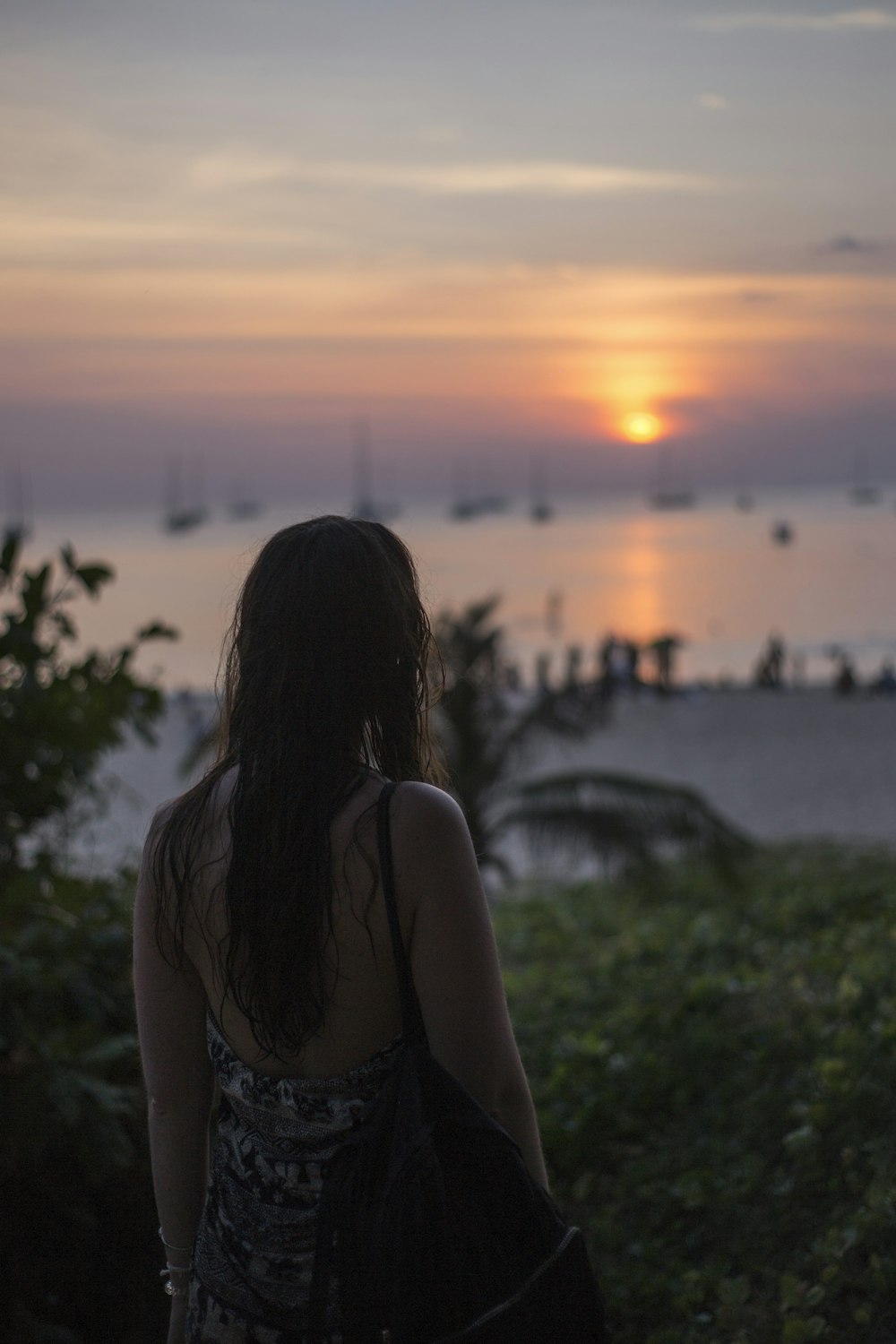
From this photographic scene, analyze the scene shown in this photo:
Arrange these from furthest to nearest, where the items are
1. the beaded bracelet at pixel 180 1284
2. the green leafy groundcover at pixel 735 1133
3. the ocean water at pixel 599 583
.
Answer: the ocean water at pixel 599 583, the green leafy groundcover at pixel 735 1133, the beaded bracelet at pixel 180 1284

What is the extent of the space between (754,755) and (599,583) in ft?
186

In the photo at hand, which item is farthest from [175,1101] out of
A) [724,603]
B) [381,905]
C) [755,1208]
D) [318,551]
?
[724,603]

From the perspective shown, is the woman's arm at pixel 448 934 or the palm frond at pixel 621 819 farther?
the palm frond at pixel 621 819

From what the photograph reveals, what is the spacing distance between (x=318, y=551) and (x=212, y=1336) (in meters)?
1.18

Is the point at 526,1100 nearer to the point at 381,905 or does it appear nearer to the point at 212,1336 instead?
the point at 381,905

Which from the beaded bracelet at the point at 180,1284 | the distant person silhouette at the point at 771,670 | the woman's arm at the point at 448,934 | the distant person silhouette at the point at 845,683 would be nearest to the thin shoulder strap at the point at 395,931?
the woman's arm at the point at 448,934

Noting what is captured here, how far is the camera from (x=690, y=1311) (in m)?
3.50

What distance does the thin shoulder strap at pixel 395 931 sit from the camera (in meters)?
1.77

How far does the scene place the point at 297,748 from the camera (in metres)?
1.86

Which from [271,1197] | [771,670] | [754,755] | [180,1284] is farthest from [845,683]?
[271,1197]

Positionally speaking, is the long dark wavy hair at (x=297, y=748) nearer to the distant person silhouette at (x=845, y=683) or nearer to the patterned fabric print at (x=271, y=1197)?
the patterned fabric print at (x=271, y=1197)

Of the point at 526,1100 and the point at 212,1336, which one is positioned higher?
the point at 526,1100

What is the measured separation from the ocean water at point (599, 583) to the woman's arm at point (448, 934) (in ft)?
1.82

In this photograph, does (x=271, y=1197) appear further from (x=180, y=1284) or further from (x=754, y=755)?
(x=754, y=755)
